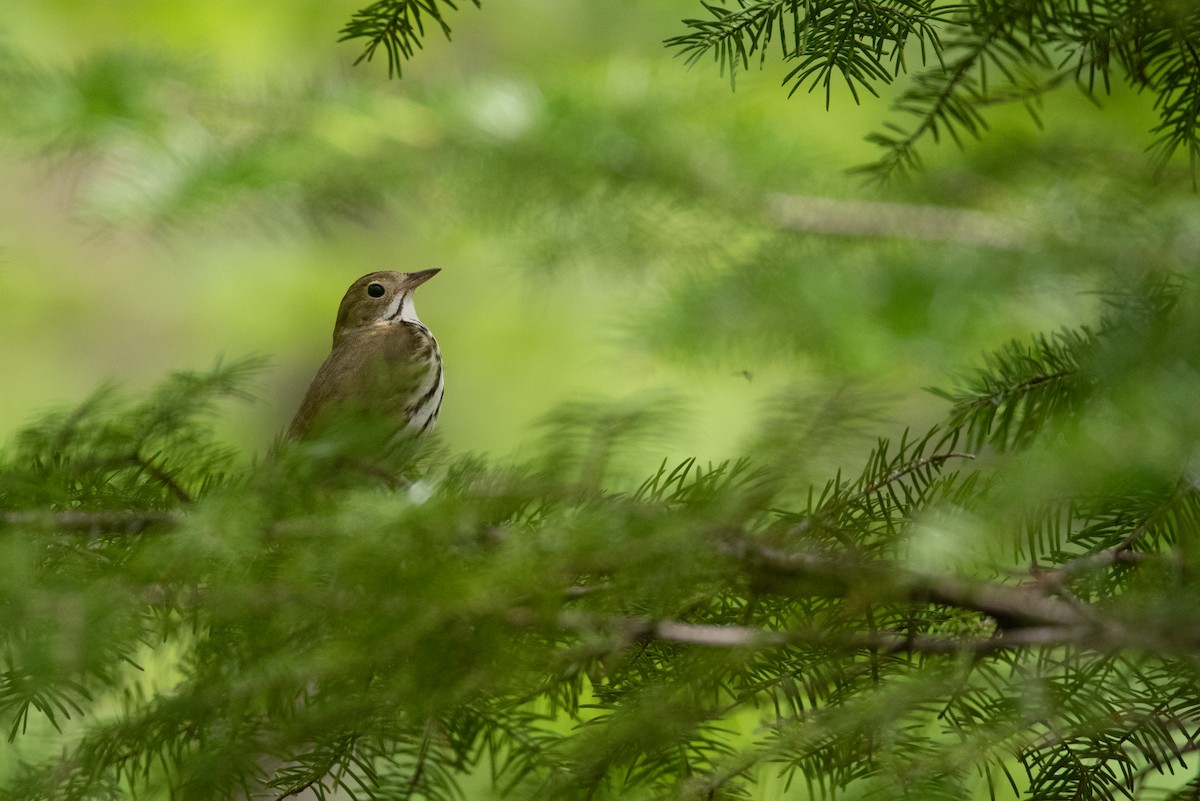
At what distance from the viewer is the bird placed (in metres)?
3.15

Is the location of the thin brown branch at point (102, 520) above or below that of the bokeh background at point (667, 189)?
below

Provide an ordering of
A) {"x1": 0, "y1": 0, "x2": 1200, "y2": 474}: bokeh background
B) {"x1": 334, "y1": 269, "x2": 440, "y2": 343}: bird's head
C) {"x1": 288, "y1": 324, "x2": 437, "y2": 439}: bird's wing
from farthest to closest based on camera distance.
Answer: {"x1": 334, "y1": 269, "x2": 440, "y2": 343}: bird's head, {"x1": 0, "y1": 0, "x2": 1200, "y2": 474}: bokeh background, {"x1": 288, "y1": 324, "x2": 437, "y2": 439}: bird's wing

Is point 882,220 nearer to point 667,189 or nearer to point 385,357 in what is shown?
point 667,189

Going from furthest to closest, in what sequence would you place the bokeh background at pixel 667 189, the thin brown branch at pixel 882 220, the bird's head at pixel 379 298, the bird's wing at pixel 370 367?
the bird's head at pixel 379 298
the thin brown branch at pixel 882 220
the bokeh background at pixel 667 189
the bird's wing at pixel 370 367

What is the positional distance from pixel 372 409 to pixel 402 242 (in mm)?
7856

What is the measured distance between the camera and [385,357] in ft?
11.9

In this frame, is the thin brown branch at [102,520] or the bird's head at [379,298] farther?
the bird's head at [379,298]

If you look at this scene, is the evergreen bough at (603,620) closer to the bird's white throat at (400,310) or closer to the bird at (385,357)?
the bird at (385,357)

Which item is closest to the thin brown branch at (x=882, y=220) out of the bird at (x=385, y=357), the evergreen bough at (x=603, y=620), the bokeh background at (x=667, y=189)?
the bokeh background at (x=667, y=189)

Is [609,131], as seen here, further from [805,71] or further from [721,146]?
[805,71]

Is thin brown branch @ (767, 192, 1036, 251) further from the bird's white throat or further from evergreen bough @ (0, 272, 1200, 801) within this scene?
evergreen bough @ (0, 272, 1200, 801)

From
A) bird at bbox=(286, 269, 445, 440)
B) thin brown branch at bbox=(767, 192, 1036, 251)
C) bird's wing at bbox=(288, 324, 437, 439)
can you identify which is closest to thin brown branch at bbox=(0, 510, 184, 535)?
bird at bbox=(286, 269, 445, 440)

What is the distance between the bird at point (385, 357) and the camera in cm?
315

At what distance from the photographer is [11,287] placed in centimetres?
763
